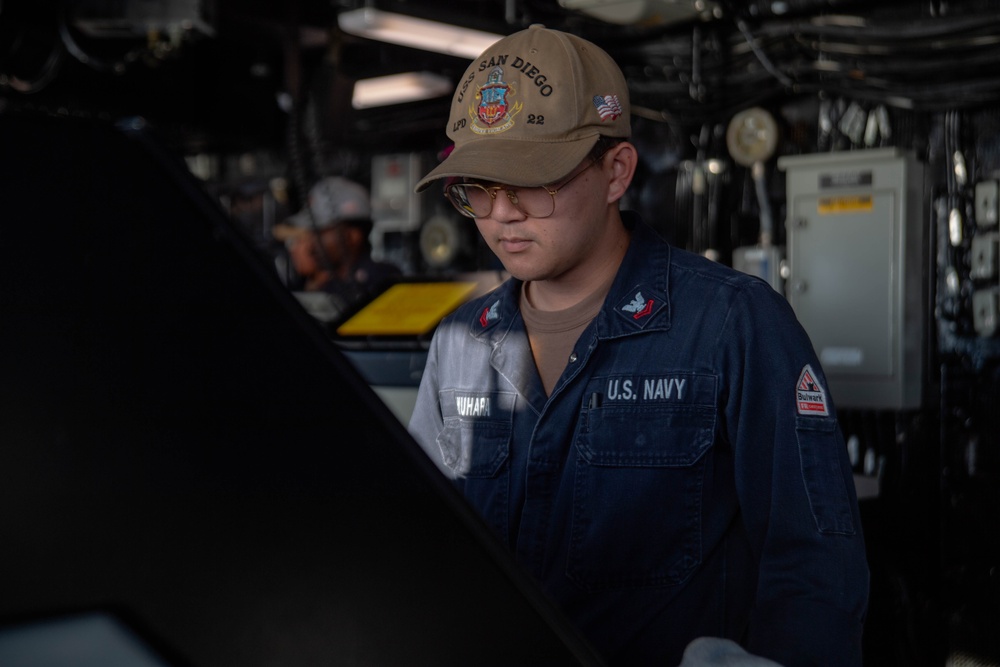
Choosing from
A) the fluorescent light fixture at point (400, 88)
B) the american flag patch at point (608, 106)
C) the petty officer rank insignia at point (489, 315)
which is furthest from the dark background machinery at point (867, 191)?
the american flag patch at point (608, 106)

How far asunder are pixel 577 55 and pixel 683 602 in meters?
Result: 0.81

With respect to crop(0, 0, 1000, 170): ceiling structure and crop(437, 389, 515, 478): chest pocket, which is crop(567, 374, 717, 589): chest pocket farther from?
crop(0, 0, 1000, 170): ceiling structure

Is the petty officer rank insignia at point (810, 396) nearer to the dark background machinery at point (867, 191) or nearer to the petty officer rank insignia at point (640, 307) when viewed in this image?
the petty officer rank insignia at point (640, 307)

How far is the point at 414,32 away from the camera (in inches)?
178

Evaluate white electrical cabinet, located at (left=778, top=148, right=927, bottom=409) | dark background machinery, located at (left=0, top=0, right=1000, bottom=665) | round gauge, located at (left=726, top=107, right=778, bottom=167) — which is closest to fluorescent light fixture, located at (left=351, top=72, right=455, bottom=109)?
dark background machinery, located at (left=0, top=0, right=1000, bottom=665)

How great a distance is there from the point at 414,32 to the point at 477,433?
3214 millimetres


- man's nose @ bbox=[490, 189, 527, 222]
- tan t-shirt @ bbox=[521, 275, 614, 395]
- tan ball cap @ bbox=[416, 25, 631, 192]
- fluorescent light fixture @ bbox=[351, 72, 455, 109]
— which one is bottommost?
tan t-shirt @ bbox=[521, 275, 614, 395]

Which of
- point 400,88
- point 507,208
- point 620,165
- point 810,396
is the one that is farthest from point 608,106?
point 400,88

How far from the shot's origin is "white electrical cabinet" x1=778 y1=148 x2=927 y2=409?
173 inches

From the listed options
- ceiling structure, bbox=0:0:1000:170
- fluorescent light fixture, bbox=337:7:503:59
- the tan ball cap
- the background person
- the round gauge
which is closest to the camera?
the tan ball cap

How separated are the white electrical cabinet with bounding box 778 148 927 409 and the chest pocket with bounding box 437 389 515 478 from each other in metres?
3.10

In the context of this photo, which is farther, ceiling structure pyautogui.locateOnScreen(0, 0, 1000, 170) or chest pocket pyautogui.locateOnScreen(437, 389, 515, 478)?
ceiling structure pyautogui.locateOnScreen(0, 0, 1000, 170)

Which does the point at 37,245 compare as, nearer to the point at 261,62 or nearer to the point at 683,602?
the point at 683,602

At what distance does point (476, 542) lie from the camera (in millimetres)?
699
